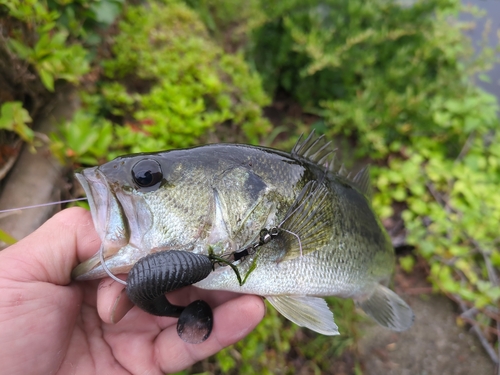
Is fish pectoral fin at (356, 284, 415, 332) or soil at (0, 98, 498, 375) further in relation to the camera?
soil at (0, 98, 498, 375)

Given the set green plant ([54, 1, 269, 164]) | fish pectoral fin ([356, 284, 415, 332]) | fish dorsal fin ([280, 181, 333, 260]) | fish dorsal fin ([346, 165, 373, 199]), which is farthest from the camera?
green plant ([54, 1, 269, 164])

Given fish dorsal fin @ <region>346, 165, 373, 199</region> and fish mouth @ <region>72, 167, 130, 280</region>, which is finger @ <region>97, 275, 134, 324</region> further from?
fish dorsal fin @ <region>346, 165, 373, 199</region>

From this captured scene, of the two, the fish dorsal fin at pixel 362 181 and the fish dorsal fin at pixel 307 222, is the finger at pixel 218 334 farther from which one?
the fish dorsal fin at pixel 362 181

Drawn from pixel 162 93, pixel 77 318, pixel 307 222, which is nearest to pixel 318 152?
pixel 307 222

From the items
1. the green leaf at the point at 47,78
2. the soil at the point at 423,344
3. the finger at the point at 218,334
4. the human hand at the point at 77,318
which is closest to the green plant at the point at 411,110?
the soil at the point at 423,344

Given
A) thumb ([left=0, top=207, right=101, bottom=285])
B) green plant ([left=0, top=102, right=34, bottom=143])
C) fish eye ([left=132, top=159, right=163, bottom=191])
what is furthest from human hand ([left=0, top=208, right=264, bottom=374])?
green plant ([left=0, top=102, right=34, bottom=143])

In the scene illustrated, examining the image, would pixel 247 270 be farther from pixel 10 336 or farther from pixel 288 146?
pixel 288 146
